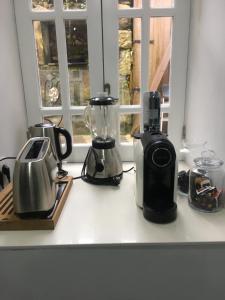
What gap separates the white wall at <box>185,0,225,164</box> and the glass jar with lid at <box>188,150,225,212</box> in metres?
0.06

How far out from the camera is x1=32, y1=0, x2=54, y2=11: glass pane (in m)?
1.35

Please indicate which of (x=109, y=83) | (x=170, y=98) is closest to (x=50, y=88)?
(x=109, y=83)

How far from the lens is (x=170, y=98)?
4.80 feet

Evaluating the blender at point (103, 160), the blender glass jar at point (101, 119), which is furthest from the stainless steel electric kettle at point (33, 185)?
the blender glass jar at point (101, 119)

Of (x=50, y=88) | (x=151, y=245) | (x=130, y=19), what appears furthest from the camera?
(x=50, y=88)

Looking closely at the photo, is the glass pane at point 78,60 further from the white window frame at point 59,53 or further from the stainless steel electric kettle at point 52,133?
the stainless steel electric kettle at point 52,133

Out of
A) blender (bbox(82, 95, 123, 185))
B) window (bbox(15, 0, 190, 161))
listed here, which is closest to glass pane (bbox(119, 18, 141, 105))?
window (bbox(15, 0, 190, 161))

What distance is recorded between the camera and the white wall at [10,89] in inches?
47.3

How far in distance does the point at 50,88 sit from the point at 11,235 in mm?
849

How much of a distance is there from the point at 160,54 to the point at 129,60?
6.4 inches

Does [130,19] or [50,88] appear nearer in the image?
[130,19]

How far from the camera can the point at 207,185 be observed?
103cm

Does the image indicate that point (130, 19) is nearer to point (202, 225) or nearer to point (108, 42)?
point (108, 42)

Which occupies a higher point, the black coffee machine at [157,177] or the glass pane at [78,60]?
the glass pane at [78,60]
